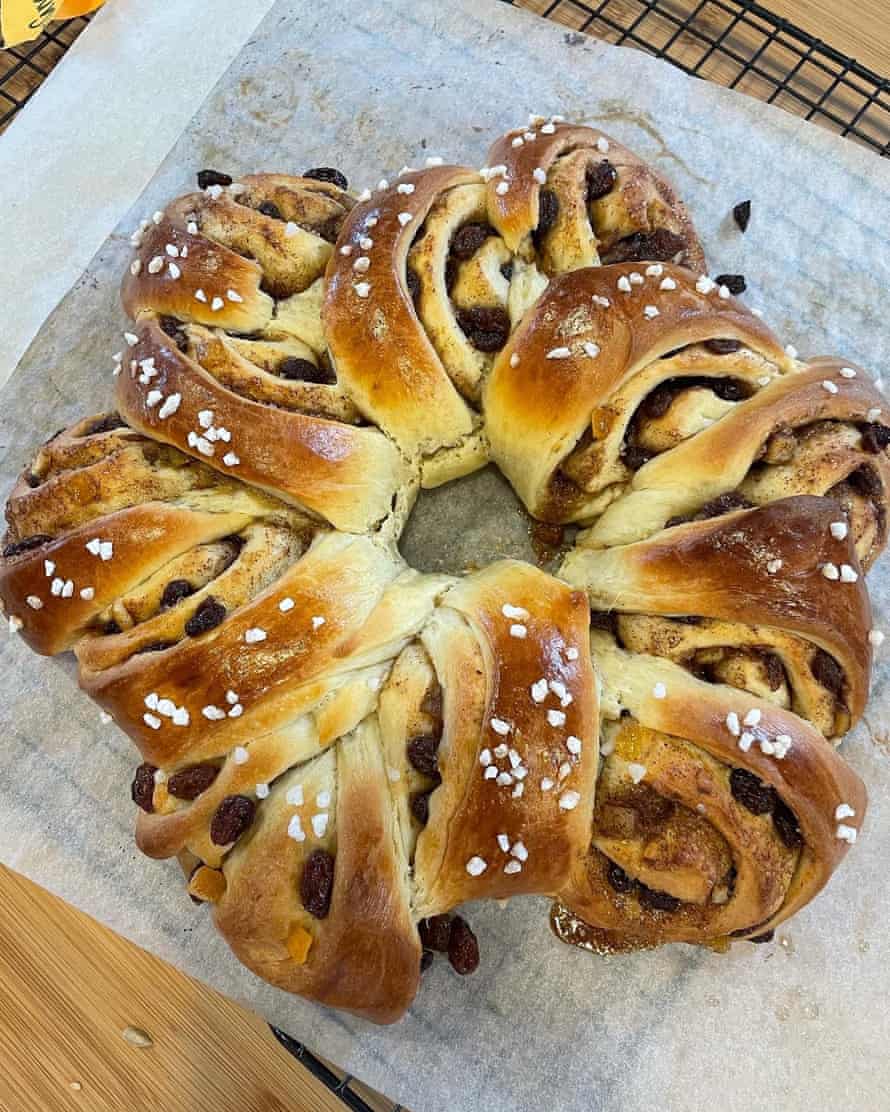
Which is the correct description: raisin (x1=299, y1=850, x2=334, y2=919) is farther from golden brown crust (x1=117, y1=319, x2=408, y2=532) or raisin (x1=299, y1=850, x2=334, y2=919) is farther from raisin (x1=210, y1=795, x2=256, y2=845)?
golden brown crust (x1=117, y1=319, x2=408, y2=532)

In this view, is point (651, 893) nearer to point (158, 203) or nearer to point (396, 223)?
point (396, 223)

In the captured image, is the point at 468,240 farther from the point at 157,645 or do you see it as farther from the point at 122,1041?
the point at 122,1041

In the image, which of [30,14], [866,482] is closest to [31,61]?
[30,14]

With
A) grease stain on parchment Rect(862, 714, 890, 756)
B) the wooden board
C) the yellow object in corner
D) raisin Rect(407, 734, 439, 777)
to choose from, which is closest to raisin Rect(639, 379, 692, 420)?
raisin Rect(407, 734, 439, 777)

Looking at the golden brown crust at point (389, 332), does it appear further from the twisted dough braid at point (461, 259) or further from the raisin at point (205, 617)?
the raisin at point (205, 617)

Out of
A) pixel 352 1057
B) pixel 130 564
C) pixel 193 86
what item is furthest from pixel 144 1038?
pixel 193 86
